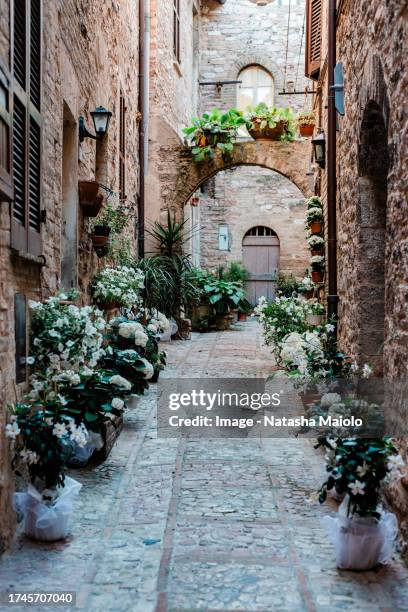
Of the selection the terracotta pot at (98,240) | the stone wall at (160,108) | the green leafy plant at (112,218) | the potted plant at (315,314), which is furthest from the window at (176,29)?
the terracotta pot at (98,240)

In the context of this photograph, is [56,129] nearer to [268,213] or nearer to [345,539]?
[345,539]

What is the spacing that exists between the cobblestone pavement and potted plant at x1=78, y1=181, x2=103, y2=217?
2323mm

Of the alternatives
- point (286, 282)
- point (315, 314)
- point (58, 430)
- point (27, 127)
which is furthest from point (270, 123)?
point (58, 430)

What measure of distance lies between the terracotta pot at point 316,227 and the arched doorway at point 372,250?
334cm

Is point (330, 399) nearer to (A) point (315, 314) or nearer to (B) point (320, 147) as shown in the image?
(A) point (315, 314)

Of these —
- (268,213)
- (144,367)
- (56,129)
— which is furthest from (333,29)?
(268,213)

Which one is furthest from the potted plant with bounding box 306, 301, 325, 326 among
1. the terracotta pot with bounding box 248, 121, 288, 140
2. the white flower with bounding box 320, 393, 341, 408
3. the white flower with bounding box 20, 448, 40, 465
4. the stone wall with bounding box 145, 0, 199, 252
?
the white flower with bounding box 20, 448, 40, 465

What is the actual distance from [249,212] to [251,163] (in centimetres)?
664

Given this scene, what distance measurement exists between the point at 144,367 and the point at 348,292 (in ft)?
6.43

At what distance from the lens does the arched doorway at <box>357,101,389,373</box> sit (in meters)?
5.39

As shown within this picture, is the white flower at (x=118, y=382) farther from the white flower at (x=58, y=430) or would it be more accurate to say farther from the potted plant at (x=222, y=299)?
the potted plant at (x=222, y=299)

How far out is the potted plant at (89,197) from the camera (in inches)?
251

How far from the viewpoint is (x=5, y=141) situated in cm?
351

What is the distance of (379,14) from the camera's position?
14.3 ft
